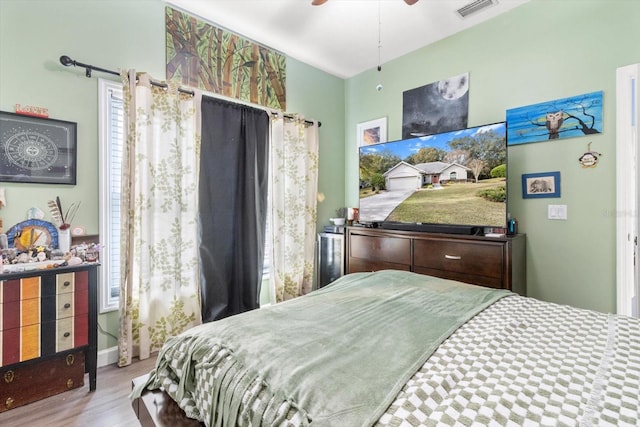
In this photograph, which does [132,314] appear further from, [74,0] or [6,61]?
[74,0]

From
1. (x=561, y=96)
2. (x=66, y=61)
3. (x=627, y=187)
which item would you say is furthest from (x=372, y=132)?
(x=66, y=61)

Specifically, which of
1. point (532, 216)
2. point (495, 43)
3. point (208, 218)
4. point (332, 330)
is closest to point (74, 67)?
point (208, 218)

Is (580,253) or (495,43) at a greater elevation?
(495,43)

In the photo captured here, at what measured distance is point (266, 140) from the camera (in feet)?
10.2

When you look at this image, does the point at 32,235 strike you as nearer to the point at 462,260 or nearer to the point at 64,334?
the point at 64,334

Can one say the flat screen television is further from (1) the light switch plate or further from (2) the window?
(2) the window

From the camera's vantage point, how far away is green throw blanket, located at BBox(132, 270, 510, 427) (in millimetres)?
766

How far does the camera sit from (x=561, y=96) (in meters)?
2.40

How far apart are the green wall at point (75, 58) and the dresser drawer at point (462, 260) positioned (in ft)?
8.58

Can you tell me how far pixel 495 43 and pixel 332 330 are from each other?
303cm

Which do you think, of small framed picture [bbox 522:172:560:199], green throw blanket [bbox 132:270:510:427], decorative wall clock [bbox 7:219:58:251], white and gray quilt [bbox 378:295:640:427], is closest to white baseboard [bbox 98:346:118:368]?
decorative wall clock [bbox 7:219:58:251]

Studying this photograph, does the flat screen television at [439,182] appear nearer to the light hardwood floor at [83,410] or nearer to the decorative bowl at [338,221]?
the decorative bowl at [338,221]

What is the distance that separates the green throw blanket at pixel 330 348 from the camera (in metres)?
0.77

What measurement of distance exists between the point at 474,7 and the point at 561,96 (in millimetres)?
1059
